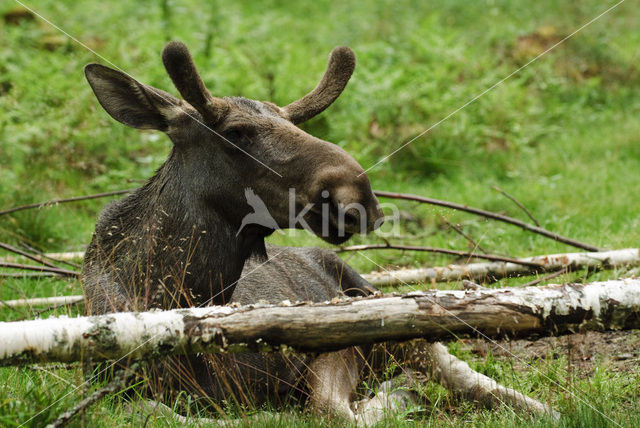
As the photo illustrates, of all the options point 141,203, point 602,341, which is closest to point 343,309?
point 141,203

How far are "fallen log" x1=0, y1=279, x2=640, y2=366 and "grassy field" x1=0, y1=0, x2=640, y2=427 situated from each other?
0.37 m

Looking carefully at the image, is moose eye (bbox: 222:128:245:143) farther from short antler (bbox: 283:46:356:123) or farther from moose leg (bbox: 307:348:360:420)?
moose leg (bbox: 307:348:360:420)

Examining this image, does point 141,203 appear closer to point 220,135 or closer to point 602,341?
point 220,135

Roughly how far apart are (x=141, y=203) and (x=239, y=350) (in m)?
1.84

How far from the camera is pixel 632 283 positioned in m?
3.64

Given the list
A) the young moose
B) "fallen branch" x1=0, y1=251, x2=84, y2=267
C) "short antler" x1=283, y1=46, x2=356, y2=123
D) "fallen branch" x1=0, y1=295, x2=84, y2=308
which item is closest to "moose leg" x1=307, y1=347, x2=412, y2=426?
the young moose

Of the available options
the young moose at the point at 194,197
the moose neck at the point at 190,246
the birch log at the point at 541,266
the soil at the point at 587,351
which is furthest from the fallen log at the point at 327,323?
the birch log at the point at 541,266

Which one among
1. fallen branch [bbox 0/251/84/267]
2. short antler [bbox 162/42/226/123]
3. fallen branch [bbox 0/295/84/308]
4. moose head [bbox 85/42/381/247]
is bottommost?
fallen branch [bbox 0/295/84/308]

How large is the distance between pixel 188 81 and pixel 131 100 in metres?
0.57

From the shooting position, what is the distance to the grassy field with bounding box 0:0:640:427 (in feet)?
15.4

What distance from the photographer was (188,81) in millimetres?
4277

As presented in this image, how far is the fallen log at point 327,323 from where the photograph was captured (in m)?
3.18

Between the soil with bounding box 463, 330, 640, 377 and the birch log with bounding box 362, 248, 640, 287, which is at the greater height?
the birch log with bounding box 362, 248, 640, 287

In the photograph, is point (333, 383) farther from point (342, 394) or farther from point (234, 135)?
point (234, 135)
